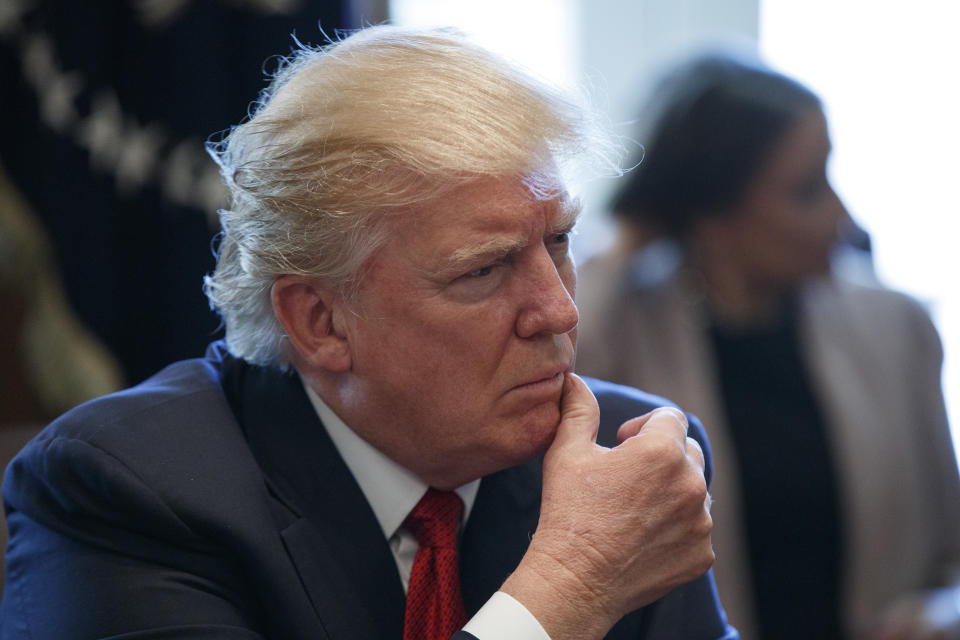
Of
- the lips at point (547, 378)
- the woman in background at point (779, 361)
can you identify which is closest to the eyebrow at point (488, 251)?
the lips at point (547, 378)

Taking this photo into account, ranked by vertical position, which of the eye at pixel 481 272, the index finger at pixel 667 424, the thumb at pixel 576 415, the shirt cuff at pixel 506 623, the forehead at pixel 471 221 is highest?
the forehead at pixel 471 221

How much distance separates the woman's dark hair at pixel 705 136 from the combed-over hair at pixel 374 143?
1.23m

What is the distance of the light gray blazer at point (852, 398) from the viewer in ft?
7.29

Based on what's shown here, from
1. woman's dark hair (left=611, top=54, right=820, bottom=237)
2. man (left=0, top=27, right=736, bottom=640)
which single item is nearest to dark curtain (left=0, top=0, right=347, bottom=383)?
woman's dark hair (left=611, top=54, right=820, bottom=237)

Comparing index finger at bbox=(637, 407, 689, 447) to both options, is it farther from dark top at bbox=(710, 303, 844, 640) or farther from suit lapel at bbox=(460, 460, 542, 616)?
dark top at bbox=(710, 303, 844, 640)

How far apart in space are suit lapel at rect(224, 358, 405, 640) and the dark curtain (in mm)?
1005

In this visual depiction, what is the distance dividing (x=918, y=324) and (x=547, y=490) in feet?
5.46

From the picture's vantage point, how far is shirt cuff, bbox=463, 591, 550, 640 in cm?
103

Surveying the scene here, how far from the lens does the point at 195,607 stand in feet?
3.64

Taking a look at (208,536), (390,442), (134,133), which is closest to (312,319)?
(390,442)

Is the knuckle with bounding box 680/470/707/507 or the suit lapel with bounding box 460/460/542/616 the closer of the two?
the knuckle with bounding box 680/470/707/507

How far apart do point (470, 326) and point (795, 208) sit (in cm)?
147

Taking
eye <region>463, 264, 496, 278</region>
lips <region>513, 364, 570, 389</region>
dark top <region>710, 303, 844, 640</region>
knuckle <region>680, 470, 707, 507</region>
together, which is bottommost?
dark top <region>710, 303, 844, 640</region>

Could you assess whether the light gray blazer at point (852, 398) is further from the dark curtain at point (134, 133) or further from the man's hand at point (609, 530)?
the man's hand at point (609, 530)
